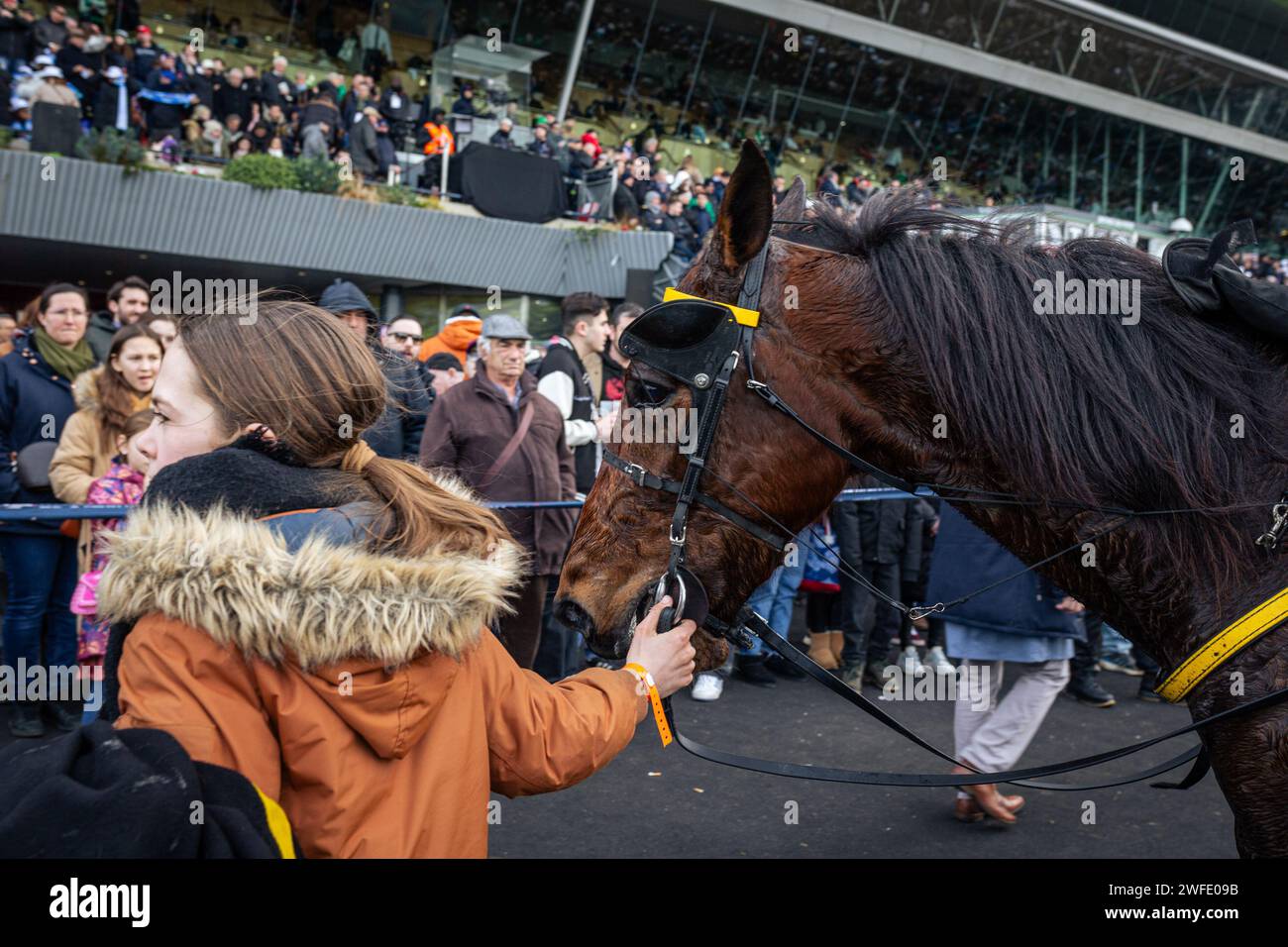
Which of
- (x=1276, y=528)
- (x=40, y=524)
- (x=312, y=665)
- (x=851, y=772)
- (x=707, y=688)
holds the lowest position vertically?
(x=707, y=688)

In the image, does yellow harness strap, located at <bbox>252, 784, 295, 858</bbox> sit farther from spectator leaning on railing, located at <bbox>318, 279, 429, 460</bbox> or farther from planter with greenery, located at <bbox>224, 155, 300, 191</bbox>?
planter with greenery, located at <bbox>224, 155, 300, 191</bbox>

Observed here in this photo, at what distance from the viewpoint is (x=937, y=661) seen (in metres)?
7.68

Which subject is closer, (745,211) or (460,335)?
(745,211)

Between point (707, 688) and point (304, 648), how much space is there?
5228 millimetres

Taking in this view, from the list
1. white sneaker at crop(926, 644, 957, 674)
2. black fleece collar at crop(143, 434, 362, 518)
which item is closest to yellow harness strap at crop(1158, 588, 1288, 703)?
black fleece collar at crop(143, 434, 362, 518)

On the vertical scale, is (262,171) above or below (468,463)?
above

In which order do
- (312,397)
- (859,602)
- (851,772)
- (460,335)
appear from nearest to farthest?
1. (312,397)
2. (851,772)
3. (859,602)
4. (460,335)

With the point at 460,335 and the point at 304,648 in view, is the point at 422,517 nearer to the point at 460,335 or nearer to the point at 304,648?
the point at 304,648

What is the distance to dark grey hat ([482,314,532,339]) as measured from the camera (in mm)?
5953

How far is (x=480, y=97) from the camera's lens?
23.7 m

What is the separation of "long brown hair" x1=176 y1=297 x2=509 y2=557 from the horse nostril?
12.4 inches

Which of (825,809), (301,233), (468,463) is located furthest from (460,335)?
(301,233)

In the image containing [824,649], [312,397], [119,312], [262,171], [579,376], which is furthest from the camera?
[262,171]
